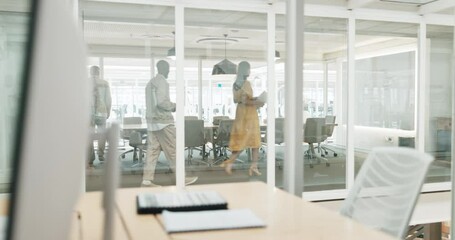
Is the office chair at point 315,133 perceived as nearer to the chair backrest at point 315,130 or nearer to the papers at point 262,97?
the chair backrest at point 315,130

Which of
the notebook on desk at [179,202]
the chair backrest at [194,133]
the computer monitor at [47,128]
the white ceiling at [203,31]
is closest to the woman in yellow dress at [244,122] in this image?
the white ceiling at [203,31]

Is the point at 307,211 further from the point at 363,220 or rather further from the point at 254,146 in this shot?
the point at 254,146

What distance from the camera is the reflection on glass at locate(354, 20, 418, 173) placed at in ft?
17.2

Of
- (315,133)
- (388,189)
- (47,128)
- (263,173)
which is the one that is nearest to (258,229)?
(388,189)

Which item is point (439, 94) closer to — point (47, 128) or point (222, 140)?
point (222, 140)

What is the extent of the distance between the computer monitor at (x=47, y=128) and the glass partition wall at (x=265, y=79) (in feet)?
12.1

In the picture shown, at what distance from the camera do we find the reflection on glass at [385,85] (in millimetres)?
5254

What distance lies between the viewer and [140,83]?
15.0 feet

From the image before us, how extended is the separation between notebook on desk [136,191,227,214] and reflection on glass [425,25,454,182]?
15.6ft

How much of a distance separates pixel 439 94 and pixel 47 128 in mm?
6072

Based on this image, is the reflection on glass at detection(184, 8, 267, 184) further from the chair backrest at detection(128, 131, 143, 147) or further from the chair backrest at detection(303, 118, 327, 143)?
the chair backrest at detection(303, 118, 327, 143)

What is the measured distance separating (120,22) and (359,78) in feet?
9.74

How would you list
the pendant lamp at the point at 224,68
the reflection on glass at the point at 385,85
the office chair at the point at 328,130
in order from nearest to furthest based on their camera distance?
the pendant lamp at the point at 224,68 → the reflection on glass at the point at 385,85 → the office chair at the point at 328,130

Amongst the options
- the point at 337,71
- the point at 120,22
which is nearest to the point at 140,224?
the point at 120,22
